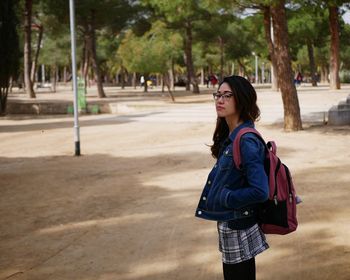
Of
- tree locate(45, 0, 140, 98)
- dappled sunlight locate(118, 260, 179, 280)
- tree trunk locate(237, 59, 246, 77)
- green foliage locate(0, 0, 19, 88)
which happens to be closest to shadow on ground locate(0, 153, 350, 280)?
dappled sunlight locate(118, 260, 179, 280)

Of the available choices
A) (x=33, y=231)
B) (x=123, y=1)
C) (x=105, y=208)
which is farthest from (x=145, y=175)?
(x=123, y=1)

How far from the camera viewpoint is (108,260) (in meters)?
4.50

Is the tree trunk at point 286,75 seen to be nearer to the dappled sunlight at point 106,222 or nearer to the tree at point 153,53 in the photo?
the dappled sunlight at point 106,222

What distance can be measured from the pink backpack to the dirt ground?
162cm

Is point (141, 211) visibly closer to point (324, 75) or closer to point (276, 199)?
point (276, 199)

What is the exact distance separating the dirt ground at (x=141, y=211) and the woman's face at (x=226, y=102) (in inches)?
75.8

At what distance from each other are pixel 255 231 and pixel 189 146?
9.11 m

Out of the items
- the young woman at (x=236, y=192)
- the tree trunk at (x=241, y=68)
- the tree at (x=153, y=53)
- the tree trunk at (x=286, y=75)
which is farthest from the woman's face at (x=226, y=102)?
the tree trunk at (x=241, y=68)

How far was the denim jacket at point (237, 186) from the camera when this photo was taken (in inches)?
91.0

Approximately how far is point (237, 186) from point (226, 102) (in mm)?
438

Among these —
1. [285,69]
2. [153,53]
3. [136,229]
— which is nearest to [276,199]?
[136,229]

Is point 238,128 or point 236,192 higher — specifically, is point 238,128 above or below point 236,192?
above

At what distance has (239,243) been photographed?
247cm

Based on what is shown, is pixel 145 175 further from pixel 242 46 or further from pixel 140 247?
pixel 242 46
